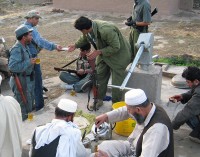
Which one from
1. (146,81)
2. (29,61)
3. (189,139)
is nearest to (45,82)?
(29,61)

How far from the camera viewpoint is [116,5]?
16672 millimetres

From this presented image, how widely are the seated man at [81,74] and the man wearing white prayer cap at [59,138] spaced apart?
9.66 feet

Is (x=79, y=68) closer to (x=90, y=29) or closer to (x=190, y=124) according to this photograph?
(x=90, y=29)

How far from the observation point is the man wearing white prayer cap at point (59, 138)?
11.8ft

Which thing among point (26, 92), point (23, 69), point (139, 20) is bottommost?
point (26, 92)

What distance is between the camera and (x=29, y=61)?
593cm

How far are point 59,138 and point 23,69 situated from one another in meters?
2.56

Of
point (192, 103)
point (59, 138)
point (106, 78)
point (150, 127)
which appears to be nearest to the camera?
point (150, 127)

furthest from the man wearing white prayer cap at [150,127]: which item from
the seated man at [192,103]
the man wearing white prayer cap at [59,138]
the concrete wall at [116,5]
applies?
the concrete wall at [116,5]

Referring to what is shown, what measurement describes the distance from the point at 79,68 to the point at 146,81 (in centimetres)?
176

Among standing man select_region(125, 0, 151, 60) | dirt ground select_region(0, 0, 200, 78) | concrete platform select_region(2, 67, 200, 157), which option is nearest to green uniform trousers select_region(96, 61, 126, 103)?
concrete platform select_region(2, 67, 200, 157)

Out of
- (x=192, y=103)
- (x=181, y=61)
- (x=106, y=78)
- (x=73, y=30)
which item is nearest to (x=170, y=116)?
(x=192, y=103)

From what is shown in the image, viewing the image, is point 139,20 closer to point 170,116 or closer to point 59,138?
point 170,116

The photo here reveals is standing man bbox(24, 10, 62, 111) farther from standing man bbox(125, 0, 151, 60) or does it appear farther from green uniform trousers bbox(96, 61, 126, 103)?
standing man bbox(125, 0, 151, 60)
